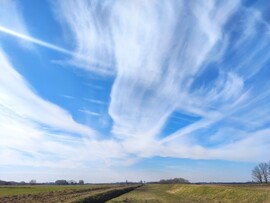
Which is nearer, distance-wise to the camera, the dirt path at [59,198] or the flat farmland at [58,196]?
the dirt path at [59,198]

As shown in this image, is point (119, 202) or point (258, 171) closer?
point (119, 202)

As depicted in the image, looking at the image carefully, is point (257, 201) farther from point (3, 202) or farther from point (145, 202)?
point (3, 202)

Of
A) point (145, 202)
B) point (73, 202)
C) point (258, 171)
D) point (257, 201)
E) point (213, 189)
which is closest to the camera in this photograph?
point (73, 202)

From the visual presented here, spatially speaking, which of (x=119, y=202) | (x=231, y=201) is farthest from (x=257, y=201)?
(x=119, y=202)

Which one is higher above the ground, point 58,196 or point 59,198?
point 58,196

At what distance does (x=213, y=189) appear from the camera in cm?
6662

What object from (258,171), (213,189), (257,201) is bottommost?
(257,201)

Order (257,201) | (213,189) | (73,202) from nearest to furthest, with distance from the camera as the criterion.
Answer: (73,202), (257,201), (213,189)

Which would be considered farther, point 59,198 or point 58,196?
point 58,196

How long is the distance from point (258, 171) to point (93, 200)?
140 meters

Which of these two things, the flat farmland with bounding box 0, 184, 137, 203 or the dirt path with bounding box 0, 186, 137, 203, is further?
the flat farmland with bounding box 0, 184, 137, 203

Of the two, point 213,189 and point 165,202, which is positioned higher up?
point 213,189

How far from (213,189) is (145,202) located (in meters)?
23.5

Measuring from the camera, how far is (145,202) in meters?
48.3
